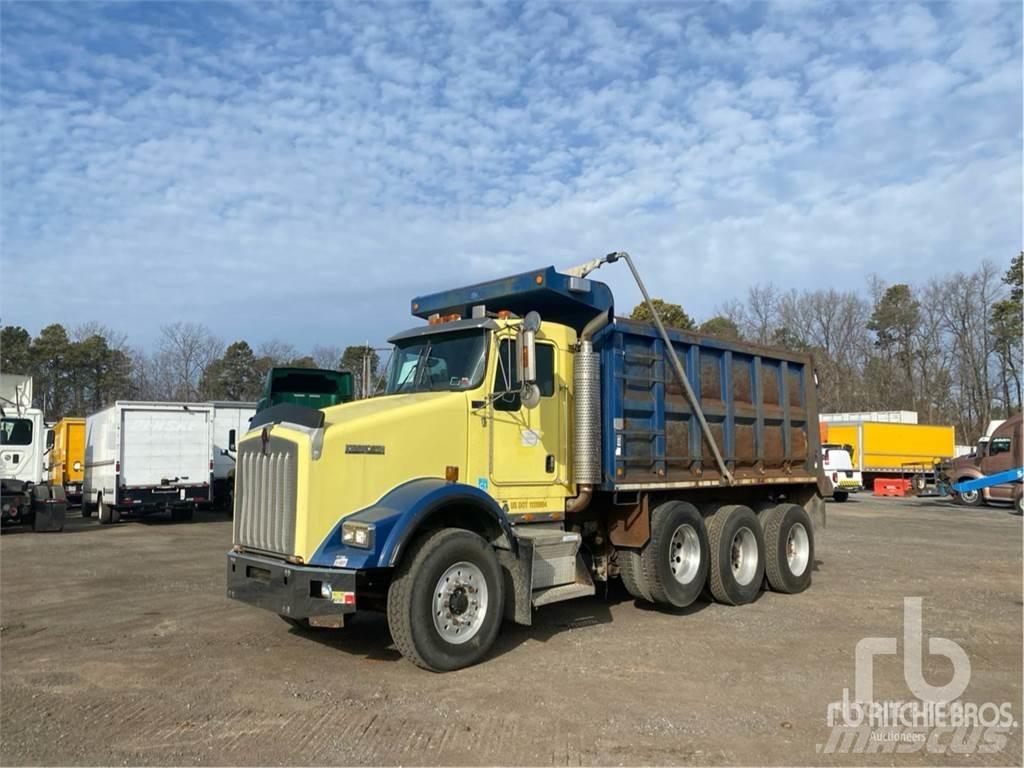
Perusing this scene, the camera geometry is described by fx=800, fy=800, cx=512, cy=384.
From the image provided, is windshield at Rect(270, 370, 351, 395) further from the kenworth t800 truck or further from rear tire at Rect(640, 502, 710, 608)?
rear tire at Rect(640, 502, 710, 608)

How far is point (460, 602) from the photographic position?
6.43 m

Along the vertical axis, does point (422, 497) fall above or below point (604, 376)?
below

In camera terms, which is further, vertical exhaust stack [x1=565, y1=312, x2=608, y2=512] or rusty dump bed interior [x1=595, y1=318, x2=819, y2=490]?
rusty dump bed interior [x1=595, y1=318, x2=819, y2=490]

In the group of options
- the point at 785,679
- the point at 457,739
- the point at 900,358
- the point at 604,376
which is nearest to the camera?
the point at 457,739

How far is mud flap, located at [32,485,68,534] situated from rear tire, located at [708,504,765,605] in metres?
14.4

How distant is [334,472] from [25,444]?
1464cm

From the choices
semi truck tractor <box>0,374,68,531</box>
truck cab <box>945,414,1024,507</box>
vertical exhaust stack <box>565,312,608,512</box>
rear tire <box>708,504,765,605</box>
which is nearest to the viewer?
vertical exhaust stack <box>565,312,608,512</box>

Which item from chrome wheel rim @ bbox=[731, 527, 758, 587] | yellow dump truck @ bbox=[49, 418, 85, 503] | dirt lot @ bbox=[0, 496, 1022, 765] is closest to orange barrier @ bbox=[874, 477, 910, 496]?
dirt lot @ bbox=[0, 496, 1022, 765]

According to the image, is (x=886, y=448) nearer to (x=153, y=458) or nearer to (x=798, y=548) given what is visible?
(x=798, y=548)

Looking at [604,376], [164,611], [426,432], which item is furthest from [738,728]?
[164,611]

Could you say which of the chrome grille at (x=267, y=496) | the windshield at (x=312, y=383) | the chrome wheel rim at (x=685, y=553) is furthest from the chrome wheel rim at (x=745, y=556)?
the windshield at (x=312, y=383)

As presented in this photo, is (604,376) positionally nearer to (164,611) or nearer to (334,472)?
(334,472)

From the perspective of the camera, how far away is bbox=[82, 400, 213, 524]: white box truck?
18.4 m

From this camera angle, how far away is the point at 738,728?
5.06 meters
